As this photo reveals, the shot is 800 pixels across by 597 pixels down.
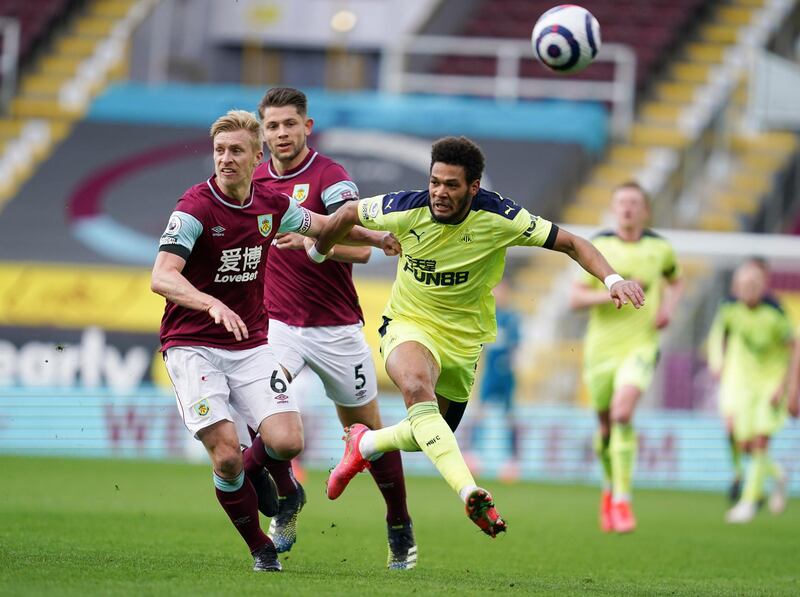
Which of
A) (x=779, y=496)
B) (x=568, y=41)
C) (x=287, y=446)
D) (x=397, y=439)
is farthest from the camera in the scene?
(x=779, y=496)

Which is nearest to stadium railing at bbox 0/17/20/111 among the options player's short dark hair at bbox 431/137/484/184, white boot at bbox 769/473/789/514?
white boot at bbox 769/473/789/514

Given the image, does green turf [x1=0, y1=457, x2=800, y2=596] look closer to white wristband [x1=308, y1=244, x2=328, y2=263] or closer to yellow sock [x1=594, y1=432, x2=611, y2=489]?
yellow sock [x1=594, y1=432, x2=611, y2=489]

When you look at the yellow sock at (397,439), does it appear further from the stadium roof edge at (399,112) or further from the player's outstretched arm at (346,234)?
the stadium roof edge at (399,112)

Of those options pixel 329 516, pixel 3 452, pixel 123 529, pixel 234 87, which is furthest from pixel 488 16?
pixel 123 529

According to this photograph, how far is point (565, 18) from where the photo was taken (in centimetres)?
912

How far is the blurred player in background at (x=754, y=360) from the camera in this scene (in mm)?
13750

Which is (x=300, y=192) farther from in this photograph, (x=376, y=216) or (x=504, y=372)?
(x=504, y=372)

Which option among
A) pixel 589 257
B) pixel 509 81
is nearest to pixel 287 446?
pixel 589 257

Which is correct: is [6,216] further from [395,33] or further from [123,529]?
[123,529]

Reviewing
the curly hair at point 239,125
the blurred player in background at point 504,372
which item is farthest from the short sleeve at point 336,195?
the blurred player in background at point 504,372

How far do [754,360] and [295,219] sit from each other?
748 centimetres

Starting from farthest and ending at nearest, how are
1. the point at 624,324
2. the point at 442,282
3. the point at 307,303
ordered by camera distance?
1. the point at 624,324
2. the point at 307,303
3. the point at 442,282

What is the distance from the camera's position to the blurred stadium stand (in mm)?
18281

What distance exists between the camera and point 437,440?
7.45 metres
